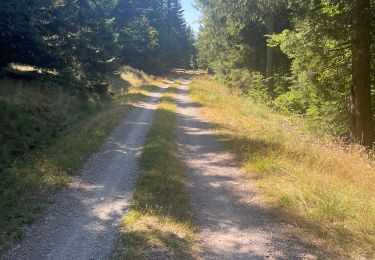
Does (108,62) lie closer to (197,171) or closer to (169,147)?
(169,147)

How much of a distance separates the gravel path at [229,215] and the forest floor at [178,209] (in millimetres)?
17

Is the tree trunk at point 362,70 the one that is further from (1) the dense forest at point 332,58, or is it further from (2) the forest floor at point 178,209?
(2) the forest floor at point 178,209

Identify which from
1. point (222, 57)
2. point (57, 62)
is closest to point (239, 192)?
point (57, 62)

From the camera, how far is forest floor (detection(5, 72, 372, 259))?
5.97 meters

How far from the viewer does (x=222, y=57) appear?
1603 inches

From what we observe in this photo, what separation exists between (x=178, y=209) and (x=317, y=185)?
305cm

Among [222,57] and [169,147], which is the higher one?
[222,57]

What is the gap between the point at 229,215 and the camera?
24.1 feet

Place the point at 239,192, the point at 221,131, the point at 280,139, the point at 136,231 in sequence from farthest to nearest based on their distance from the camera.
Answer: the point at 221,131 < the point at 280,139 < the point at 239,192 < the point at 136,231

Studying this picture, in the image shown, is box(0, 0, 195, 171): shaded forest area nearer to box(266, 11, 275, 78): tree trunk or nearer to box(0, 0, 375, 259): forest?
box(0, 0, 375, 259): forest

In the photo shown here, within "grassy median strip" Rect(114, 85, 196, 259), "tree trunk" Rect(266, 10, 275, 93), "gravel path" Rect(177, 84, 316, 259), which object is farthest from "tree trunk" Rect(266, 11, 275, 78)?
"grassy median strip" Rect(114, 85, 196, 259)

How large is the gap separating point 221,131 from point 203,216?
7751mm

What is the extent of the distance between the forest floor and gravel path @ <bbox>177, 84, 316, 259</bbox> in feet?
0.06

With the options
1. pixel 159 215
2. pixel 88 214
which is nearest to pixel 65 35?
pixel 88 214
